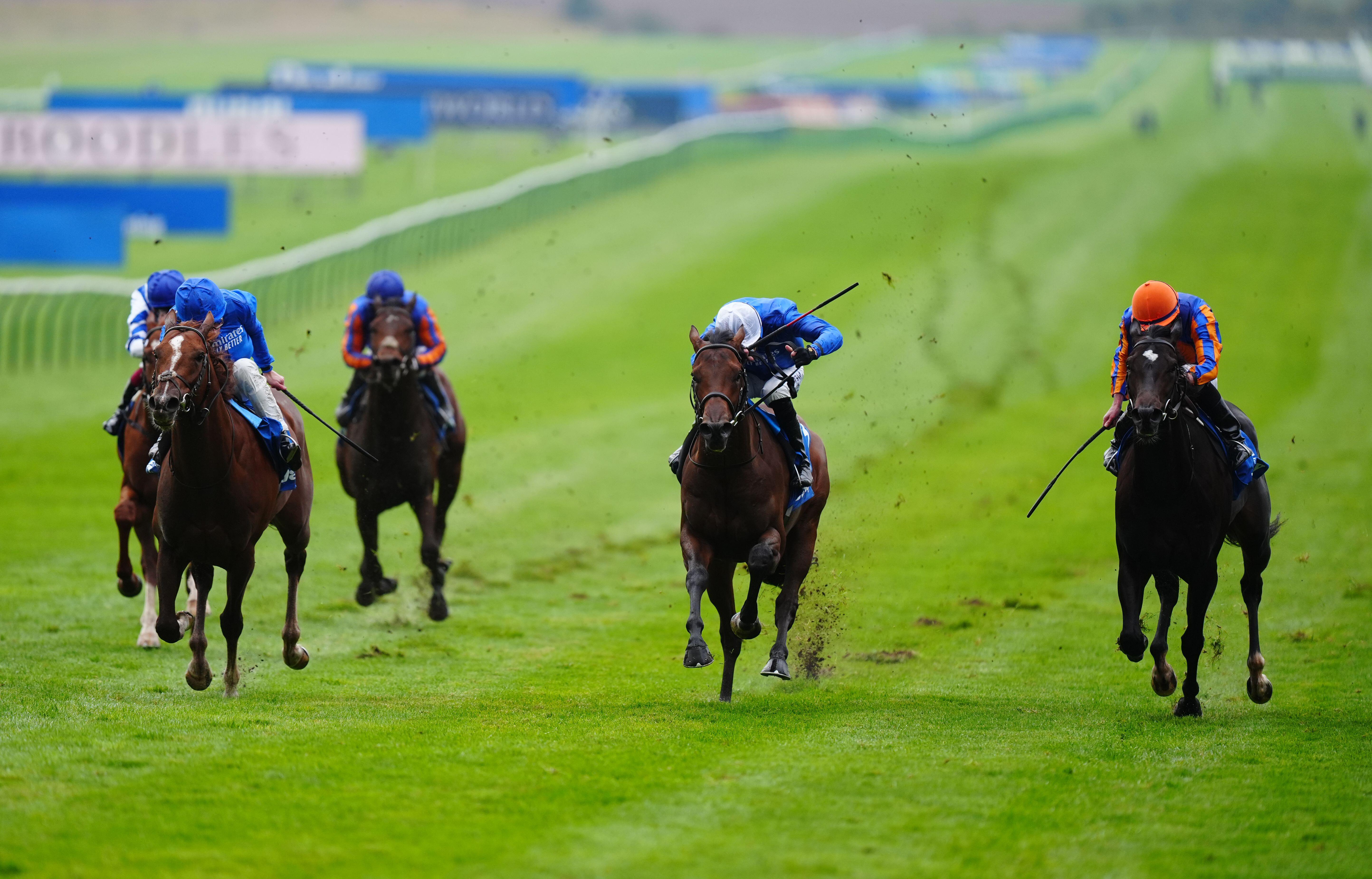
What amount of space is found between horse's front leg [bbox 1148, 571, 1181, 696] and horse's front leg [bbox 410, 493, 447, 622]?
5.89 meters

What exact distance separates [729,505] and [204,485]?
3.02 meters

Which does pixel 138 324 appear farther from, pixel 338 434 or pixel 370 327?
pixel 370 327

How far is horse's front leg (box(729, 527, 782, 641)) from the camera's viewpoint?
8.91 m

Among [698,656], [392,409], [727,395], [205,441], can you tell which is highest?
[727,395]

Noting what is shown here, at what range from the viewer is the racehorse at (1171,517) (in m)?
8.82

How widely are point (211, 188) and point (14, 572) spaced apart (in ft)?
71.3

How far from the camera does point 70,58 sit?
7006 centimetres

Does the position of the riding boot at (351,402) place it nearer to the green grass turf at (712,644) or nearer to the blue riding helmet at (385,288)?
the blue riding helmet at (385,288)

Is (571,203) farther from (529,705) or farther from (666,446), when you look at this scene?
(529,705)

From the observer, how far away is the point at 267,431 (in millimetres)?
9344

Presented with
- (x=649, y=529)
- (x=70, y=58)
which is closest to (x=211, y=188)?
(x=649, y=529)

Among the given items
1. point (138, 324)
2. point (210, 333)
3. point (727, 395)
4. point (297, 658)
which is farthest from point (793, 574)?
point (138, 324)

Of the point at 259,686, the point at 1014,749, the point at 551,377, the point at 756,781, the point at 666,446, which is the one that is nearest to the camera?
the point at 756,781

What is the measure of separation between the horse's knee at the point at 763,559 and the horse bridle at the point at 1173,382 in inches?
87.3
